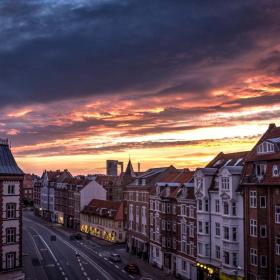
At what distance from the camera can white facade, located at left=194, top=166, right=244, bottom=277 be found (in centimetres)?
6506

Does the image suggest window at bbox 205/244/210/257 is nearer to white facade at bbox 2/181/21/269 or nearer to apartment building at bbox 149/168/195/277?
apartment building at bbox 149/168/195/277

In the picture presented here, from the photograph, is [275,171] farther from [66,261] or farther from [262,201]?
[66,261]

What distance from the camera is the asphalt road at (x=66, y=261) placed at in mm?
82062

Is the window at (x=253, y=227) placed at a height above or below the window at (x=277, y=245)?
above

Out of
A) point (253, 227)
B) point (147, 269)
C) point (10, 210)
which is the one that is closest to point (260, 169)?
point (253, 227)

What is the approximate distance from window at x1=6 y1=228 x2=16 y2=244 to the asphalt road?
13.7 meters

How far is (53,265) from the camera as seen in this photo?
90.7 m

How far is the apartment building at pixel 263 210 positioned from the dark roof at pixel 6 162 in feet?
99.5

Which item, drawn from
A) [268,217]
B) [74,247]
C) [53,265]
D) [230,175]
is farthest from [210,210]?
[74,247]

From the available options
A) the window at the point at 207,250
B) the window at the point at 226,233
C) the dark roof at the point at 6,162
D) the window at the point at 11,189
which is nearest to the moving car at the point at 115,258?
the window at the point at 207,250

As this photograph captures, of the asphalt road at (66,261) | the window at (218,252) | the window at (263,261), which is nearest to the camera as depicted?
the window at (263,261)

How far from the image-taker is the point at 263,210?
60.1 metres

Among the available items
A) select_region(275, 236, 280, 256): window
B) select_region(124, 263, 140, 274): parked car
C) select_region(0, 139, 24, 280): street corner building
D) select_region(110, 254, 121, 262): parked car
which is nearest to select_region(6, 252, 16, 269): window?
select_region(0, 139, 24, 280): street corner building

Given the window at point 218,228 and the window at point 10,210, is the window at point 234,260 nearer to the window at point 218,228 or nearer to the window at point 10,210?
the window at point 218,228
